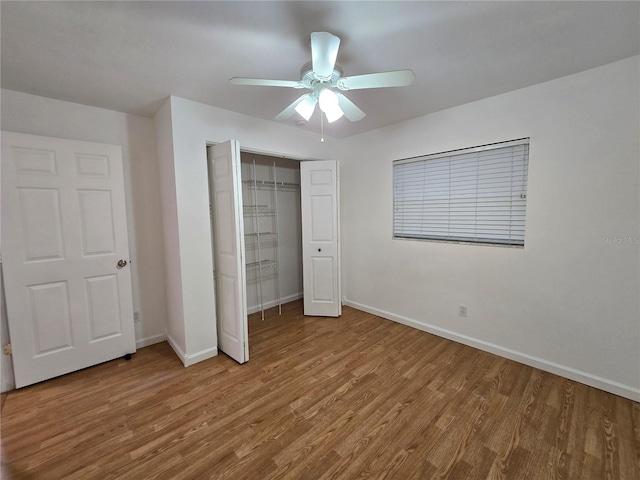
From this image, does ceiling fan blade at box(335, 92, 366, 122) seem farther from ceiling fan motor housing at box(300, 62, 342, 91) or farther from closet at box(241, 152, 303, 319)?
closet at box(241, 152, 303, 319)

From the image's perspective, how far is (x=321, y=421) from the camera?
182 centimetres

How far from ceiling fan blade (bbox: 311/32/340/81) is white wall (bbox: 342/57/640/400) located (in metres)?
1.86

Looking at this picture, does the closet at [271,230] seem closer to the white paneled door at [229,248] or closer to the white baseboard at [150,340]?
the white paneled door at [229,248]

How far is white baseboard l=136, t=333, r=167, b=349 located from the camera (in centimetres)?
284

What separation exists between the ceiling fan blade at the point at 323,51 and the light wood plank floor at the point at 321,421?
7.23 feet

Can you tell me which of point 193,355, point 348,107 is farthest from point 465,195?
point 193,355

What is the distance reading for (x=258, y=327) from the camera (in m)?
3.35

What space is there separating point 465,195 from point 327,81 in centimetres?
188

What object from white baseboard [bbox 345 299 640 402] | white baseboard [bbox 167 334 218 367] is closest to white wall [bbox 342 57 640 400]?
white baseboard [bbox 345 299 640 402]

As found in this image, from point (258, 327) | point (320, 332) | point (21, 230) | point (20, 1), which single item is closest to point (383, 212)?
point (320, 332)

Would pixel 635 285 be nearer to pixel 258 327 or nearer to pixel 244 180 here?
pixel 258 327

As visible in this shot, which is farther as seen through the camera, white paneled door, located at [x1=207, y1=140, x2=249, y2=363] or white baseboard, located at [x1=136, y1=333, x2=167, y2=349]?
white baseboard, located at [x1=136, y1=333, x2=167, y2=349]

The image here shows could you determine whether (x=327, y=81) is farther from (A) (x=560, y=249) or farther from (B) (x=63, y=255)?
(B) (x=63, y=255)

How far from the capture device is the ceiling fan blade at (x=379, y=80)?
1469mm
